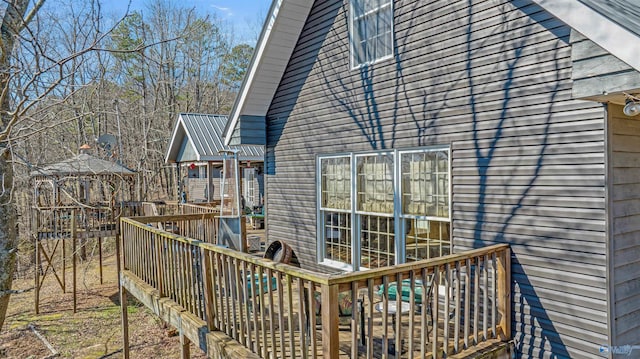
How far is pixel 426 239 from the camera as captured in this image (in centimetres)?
559

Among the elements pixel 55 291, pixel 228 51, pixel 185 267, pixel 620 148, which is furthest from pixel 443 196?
pixel 228 51

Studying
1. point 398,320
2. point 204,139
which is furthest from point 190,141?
point 398,320

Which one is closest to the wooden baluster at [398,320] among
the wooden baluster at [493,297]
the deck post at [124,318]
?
the wooden baluster at [493,297]

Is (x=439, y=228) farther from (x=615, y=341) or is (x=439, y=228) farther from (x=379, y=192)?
(x=615, y=341)

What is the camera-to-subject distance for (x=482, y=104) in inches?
189

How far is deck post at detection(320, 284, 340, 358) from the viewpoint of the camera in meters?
3.00

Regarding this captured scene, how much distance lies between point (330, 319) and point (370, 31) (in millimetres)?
4757

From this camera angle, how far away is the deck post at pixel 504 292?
14.8 ft

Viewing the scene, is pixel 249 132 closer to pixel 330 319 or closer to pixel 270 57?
pixel 270 57

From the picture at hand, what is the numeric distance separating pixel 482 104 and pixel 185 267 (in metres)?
4.09

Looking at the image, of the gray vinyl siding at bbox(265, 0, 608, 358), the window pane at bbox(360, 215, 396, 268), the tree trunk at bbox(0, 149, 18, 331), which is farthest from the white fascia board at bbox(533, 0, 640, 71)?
the tree trunk at bbox(0, 149, 18, 331)

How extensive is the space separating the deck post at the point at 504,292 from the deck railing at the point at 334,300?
0.03ft

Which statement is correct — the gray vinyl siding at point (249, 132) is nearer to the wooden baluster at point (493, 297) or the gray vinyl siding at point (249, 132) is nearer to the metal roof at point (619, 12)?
the wooden baluster at point (493, 297)

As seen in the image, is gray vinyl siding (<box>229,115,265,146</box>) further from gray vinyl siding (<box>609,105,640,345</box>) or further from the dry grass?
gray vinyl siding (<box>609,105,640,345</box>)
